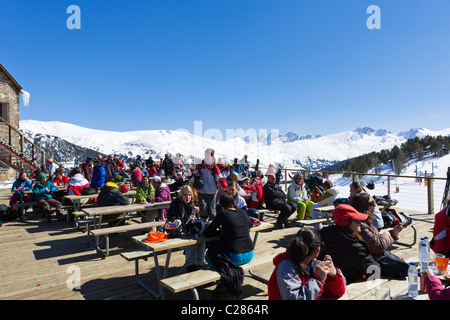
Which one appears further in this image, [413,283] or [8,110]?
[8,110]

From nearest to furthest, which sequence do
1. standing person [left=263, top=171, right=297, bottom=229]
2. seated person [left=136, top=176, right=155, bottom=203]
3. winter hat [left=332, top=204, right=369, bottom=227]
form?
winter hat [left=332, top=204, right=369, bottom=227], seated person [left=136, top=176, right=155, bottom=203], standing person [left=263, top=171, right=297, bottom=229]

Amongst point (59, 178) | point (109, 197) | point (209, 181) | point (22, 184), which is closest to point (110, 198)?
point (109, 197)

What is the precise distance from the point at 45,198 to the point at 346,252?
8.24 m

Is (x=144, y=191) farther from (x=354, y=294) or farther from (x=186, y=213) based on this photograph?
(x=354, y=294)

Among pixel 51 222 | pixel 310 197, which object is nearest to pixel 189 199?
pixel 310 197

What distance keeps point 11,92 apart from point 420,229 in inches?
883

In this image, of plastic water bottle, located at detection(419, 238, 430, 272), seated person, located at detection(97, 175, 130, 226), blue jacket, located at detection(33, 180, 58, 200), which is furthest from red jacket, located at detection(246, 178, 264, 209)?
blue jacket, located at detection(33, 180, 58, 200)

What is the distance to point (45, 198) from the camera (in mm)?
8109

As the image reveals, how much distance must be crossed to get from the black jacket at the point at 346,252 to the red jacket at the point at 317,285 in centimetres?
63

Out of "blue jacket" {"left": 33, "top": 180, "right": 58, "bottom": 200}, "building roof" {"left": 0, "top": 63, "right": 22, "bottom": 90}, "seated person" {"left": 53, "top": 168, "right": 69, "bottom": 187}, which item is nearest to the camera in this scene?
"blue jacket" {"left": 33, "top": 180, "right": 58, "bottom": 200}

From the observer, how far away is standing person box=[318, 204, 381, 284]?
2.99m

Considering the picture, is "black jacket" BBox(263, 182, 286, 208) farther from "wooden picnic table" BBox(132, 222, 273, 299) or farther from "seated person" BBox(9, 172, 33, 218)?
"seated person" BBox(9, 172, 33, 218)

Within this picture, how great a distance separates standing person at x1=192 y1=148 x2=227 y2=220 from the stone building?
1549 centimetres

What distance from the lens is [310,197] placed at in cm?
817
